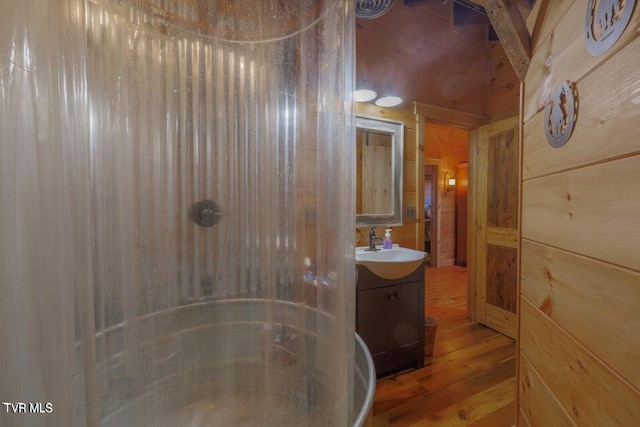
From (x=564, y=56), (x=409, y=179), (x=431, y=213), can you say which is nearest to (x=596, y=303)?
(x=564, y=56)

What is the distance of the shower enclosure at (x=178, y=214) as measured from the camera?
22.6 inches

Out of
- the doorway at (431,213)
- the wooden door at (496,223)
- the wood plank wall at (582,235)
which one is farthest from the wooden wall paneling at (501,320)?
the doorway at (431,213)

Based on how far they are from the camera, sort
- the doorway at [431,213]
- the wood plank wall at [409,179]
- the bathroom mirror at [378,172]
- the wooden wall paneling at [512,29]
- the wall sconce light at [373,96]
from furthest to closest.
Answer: the doorway at [431,213] < the wood plank wall at [409,179] < the bathroom mirror at [378,172] < the wall sconce light at [373,96] < the wooden wall paneling at [512,29]

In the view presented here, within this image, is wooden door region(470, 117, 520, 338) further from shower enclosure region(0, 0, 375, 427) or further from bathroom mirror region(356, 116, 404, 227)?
shower enclosure region(0, 0, 375, 427)

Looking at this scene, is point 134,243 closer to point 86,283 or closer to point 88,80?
point 86,283

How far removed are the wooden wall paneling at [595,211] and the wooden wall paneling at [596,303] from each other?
0.11 feet

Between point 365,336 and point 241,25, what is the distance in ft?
5.69

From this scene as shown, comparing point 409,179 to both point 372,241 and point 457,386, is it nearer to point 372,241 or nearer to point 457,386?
point 372,241

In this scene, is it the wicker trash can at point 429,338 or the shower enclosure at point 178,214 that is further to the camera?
the wicker trash can at point 429,338

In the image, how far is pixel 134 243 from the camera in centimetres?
83

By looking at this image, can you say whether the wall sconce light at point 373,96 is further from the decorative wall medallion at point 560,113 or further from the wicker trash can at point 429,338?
the wicker trash can at point 429,338

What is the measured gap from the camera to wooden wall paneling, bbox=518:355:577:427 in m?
0.76

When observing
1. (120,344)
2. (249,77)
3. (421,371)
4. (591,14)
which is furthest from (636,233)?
(421,371)

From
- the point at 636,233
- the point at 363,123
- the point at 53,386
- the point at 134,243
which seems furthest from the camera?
the point at 363,123
